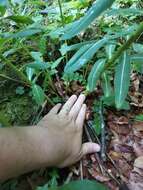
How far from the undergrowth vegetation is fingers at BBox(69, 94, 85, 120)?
1.6 inches

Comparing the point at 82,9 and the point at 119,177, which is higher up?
the point at 82,9

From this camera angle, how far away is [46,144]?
55.5 inches

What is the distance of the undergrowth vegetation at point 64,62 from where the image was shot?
1.34 metres

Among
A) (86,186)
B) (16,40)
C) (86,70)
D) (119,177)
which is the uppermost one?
(16,40)

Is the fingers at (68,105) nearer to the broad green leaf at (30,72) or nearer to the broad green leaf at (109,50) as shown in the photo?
the broad green leaf at (30,72)

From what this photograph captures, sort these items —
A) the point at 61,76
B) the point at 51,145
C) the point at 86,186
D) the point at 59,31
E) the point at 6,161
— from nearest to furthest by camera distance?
the point at 86,186, the point at 6,161, the point at 51,145, the point at 59,31, the point at 61,76

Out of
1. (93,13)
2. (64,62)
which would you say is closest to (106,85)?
(64,62)

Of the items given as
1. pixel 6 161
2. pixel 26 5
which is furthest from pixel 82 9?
pixel 6 161

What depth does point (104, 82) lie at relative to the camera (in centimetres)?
162

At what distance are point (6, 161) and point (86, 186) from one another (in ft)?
0.97

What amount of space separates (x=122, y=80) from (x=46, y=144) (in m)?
0.38

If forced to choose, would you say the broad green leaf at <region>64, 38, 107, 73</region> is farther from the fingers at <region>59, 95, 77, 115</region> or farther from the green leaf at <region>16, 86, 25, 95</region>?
the green leaf at <region>16, 86, 25, 95</region>

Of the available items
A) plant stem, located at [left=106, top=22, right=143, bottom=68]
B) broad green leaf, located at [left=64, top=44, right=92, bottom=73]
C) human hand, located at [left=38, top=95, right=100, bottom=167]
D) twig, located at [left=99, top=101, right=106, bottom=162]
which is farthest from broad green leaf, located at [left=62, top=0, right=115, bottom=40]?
twig, located at [left=99, top=101, right=106, bottom=162]

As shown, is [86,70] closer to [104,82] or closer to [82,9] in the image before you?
[104,82]
